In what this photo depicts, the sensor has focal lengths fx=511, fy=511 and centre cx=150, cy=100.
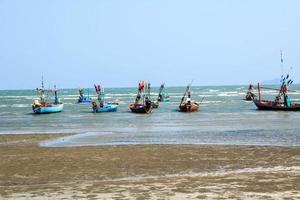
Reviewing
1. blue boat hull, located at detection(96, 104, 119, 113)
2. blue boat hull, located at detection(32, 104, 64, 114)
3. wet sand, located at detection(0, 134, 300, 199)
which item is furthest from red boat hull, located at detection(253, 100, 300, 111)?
wet sand, located at detection(0, 134, 300, 199)

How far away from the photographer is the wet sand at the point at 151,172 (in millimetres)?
12906

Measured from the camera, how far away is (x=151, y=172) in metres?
17.0

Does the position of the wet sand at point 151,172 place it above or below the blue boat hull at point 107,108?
above

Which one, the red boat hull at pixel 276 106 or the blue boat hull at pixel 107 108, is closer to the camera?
the red boat hull at pixel 276 106

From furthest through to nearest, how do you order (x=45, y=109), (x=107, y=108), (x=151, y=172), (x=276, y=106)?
(x=107, y=108) → (x=45, y=109) → (x=276, y=106) → (x=151, y=172)

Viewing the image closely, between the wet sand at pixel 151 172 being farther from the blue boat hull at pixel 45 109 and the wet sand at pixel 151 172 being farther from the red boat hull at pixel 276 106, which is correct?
the blue boat hull at pixel 45 109

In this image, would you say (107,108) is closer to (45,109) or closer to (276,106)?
(45,109)

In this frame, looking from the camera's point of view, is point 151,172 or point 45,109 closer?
point 151,172

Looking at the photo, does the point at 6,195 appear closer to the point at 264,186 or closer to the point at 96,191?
the point at 96,191

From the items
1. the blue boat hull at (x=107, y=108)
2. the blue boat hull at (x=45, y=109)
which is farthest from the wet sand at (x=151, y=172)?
the blue boat hull at (x=107, y=108)

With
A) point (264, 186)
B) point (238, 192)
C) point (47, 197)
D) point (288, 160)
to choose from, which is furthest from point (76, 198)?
point (288, 160)

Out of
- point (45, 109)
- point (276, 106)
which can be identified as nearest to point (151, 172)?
point (276, 106)

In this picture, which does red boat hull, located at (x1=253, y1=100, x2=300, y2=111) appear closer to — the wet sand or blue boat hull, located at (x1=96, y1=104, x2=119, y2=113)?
blue boat hull, located at (x1=96, y1=104, x2=119, y2=113)

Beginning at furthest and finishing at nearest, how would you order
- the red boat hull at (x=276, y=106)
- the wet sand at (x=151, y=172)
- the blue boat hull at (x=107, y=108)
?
the blue boat hull at (x=107, y=108), the red boat hull at (x=276, y=106), the wet sand at (x=151, y=172)
